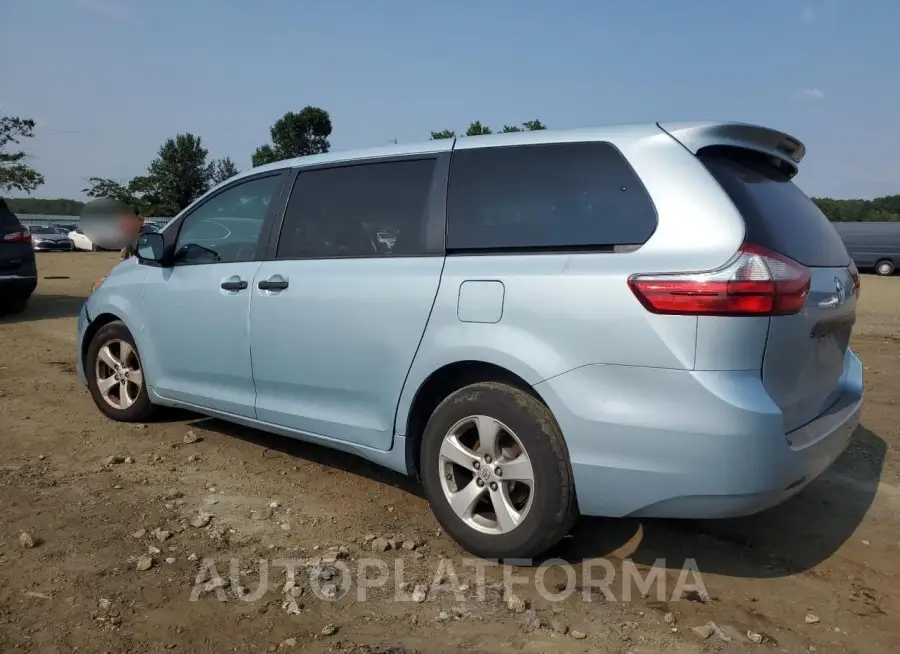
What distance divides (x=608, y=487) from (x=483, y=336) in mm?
773

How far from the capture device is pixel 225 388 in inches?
167

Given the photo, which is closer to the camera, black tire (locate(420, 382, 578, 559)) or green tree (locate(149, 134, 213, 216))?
black tire (locate(420, 382, 578, 559))

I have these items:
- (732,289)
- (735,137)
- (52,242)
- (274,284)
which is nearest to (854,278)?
(735,137)

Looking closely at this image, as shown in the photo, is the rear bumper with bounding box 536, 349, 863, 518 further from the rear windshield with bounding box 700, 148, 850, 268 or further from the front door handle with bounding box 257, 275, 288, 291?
the front door handle with bounding box 257, 275, 288, 291

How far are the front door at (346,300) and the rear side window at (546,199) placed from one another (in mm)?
170

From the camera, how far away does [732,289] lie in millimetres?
2561

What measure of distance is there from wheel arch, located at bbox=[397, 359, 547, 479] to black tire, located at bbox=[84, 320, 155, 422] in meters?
2.27

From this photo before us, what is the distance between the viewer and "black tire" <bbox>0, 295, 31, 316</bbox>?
1010cm

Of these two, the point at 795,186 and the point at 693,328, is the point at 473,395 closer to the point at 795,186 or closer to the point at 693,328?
the point at 693,328

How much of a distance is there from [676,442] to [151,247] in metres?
3.47

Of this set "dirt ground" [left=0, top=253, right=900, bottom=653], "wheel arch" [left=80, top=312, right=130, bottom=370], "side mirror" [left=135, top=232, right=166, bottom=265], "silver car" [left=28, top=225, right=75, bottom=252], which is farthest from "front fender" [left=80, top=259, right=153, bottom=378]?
"silver car" [left=28, top=225, right=75, bottom=252]

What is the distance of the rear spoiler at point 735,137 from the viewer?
2.88m

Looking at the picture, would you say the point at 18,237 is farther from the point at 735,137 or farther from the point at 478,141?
A: the point at 735,137

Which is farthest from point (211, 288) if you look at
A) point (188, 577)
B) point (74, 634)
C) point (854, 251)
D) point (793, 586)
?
point (854, 251)
